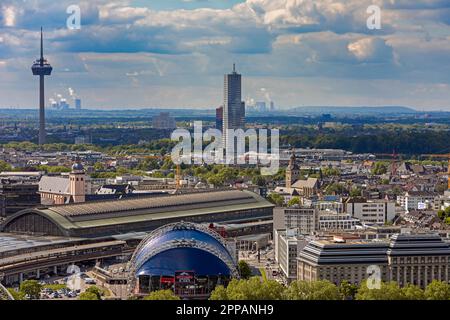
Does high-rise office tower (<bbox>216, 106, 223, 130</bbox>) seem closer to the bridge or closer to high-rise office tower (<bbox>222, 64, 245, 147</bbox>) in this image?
high-rise office tower (<bbox>222, 64, 245, 147</bbox>)

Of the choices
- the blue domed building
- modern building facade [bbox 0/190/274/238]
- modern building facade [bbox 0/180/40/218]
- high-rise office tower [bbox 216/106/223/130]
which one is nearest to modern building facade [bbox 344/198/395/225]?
modern building facade [bbox 0/190/274/238]

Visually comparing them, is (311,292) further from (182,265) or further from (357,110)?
(357,110)

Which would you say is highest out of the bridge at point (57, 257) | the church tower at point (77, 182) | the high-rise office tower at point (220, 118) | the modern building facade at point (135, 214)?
the high-rise office tower at point (220, 118)

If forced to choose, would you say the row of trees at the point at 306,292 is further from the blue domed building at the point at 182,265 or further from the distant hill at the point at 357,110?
the distant hill at the point at 357,110

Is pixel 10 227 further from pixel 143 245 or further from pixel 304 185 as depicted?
pixel 304 185

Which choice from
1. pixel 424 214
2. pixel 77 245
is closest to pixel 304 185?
pixel 424 214

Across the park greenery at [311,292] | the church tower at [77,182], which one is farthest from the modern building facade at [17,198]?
the park greenery at [311,292]
